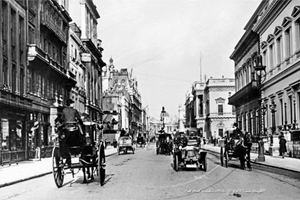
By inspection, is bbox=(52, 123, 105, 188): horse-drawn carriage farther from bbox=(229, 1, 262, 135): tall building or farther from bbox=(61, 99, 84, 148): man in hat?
bbox=(229, 1, 262, 135): tall building

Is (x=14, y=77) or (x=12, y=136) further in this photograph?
(x=14, y=77)

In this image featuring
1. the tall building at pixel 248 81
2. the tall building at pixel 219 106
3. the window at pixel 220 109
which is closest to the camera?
the tall building at pixel 248 81

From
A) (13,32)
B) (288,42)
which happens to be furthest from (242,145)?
(288,42)

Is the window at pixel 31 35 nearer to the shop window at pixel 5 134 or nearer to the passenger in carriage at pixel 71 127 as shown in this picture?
the shop window at pixel 5 134

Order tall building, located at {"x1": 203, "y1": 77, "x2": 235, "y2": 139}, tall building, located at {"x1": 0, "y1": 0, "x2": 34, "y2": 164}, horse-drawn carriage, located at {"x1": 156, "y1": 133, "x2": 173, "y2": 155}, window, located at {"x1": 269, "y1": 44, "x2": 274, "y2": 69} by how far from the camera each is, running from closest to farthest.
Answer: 1. tall building, located at {"x1": 0, "y1": 0, "x2": 34, "y2": 164}
2. horse-drawn carriage, located at {"x1": 156, "y1": 133, "x2": 173, "y2": 155}
3. window, located at {"x1": 269, "y1": 44, "x2": 274, "y2": 69}
4. tall building, located at {"x1": 203, "y1": 77, "x2": 235, "y2": 139}

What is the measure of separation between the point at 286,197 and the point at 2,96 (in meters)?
17.0

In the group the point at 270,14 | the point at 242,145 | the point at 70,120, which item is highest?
the point at 270,14

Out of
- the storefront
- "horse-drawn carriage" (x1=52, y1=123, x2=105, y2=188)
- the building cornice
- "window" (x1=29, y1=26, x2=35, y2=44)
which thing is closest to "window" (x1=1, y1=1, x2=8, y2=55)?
the storefront

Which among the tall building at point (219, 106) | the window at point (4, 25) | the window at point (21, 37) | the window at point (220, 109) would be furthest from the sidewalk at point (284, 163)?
the window at point (220, 109)

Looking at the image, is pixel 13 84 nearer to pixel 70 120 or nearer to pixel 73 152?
pixel 73 152

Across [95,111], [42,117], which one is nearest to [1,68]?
[42,117]

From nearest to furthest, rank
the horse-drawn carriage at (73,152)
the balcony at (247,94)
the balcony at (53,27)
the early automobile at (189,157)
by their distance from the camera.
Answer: the horse-drawn carriage at (73,152), the early automobile at (189,157), the balcony at (53,27), the balcony at (247,94)

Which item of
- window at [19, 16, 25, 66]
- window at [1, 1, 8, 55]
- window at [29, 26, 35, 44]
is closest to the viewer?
window at [1, 1, 8, 55]

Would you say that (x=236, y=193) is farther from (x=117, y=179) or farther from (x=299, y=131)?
(x=299, y=131)
